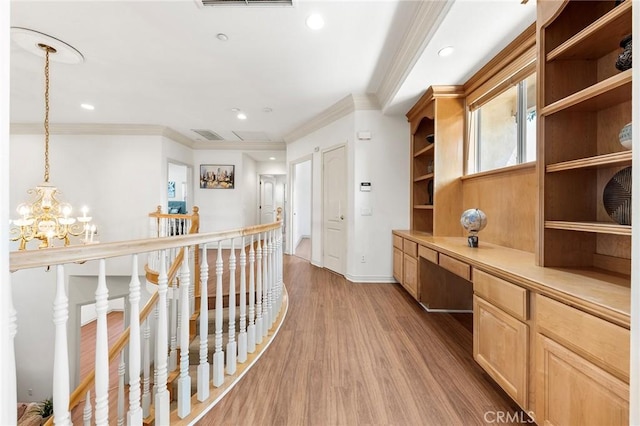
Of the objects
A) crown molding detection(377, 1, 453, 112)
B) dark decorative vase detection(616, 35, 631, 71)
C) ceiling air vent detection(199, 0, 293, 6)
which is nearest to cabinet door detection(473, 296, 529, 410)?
dark decorative vase detection(616, 35, 631, 71)

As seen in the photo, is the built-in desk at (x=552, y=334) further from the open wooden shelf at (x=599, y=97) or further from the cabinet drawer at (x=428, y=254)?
the open wooden shelf at (x=599, y=97)

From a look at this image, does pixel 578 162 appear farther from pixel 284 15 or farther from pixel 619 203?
pixel 284 15

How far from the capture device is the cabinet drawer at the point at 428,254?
234 centimetres

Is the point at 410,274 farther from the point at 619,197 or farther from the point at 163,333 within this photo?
the point at 163,333

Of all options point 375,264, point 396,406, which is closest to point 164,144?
point 375,264

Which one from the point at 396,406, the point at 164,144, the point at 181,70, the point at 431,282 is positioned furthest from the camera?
the point at 164,144

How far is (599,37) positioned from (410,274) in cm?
240

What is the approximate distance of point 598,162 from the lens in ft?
3.85

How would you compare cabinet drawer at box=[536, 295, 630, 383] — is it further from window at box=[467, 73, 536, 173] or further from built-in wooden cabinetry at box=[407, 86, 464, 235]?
built-in wooden cabinetry at box=[407, 86, 464, 235]

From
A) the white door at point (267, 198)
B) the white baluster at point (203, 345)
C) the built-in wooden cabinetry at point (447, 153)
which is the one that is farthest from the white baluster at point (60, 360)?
the white door at point (267, 198)

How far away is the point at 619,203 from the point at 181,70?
3913mm

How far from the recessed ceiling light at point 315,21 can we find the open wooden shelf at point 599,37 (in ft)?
5.47

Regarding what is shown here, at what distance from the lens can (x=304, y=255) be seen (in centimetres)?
593

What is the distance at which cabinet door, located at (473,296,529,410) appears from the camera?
1268mm
